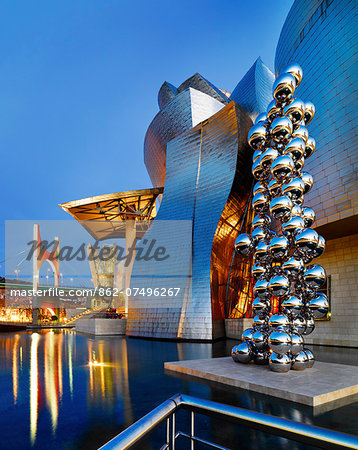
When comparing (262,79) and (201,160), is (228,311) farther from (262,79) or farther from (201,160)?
(262,79)

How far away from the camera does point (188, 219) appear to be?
57.8ft

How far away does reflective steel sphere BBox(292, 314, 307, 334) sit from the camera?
6238 mm

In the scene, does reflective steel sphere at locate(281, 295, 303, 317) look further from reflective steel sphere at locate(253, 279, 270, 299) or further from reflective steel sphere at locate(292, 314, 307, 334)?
reflective steel sphere at locate(253, 279, 270, 299)

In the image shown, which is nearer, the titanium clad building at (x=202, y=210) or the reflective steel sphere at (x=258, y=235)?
the reflective steel sphere at (x=258, y=235)

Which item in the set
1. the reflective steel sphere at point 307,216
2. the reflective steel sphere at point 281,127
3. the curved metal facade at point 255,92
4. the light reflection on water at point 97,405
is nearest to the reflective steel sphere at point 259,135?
the reflective steel sphere at point 281,127

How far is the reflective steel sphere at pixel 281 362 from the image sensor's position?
19.2ft

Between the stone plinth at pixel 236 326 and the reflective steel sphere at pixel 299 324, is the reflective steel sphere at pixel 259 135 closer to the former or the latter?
the reflective steel sphere at pixel 299 324

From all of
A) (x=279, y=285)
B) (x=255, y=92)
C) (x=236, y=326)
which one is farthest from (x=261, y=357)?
(x=255, y=92)

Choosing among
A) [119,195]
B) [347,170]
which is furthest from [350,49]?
[119,195]

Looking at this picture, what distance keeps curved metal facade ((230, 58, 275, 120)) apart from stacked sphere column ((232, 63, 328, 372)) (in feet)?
50.0

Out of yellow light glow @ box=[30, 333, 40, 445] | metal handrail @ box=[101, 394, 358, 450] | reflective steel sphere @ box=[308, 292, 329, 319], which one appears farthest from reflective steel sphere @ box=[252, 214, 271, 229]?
metal handrail @ box=[101, 394, 358, 450]

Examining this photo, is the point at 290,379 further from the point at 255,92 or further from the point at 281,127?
the point at 255,92

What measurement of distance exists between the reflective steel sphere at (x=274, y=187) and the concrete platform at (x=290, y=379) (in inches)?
139

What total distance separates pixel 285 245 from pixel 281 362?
83.0 inches
